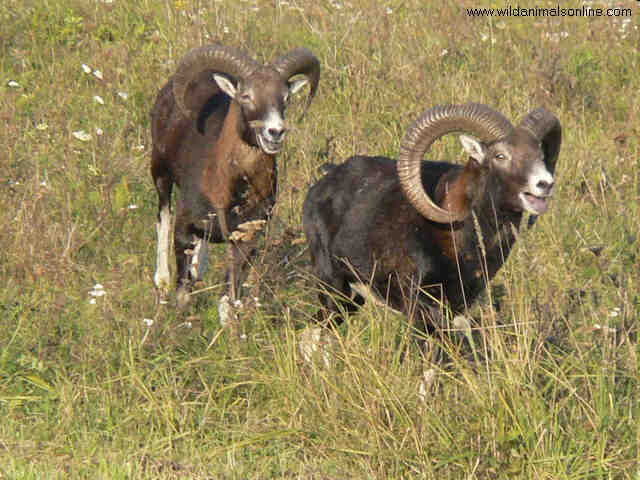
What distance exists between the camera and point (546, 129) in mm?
6176

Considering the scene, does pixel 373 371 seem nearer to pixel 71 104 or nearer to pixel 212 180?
pixel 212 180

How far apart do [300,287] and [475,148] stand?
A: 1.59m

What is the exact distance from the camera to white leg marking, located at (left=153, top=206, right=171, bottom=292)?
26.4ft

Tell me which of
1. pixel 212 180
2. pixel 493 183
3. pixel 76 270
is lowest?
Result: pixel 76 270

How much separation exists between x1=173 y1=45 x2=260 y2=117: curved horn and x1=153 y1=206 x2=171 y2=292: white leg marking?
960mm

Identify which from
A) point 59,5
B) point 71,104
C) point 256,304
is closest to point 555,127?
point 256,304

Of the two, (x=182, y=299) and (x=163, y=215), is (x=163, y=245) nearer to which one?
(x=163, y=215)

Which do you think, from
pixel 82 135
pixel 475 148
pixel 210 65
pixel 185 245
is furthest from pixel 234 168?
pixel 82 135

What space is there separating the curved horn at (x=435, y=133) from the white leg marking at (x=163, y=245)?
2.35m

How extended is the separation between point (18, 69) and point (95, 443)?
6.97m

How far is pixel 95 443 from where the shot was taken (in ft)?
16.7

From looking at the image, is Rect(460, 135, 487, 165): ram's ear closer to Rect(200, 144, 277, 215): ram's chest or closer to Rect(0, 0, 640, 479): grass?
Rect(0, 0, 640, 479): grass

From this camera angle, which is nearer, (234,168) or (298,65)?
(234,168)

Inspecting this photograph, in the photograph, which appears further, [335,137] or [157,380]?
[335,137]
